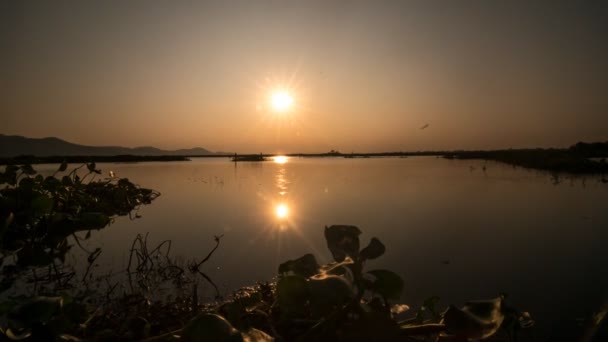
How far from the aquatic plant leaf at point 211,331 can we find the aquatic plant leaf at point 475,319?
0.60 metres

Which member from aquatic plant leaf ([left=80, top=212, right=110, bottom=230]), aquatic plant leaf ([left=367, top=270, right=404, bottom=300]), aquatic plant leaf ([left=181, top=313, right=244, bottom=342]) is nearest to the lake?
aquatic plant leaf ([left=80, top=212, right=110, bottom=230])

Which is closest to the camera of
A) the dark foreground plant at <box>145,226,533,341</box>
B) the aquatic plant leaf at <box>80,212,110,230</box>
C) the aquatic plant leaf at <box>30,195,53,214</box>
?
the dark foreground plant at <box>145,226,533,341</box>

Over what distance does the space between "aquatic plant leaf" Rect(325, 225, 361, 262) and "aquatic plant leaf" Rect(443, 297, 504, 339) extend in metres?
0.34

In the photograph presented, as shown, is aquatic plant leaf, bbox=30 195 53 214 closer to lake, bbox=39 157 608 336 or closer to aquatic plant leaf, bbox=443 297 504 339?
aquatic plant leaf, bbox=443 297 504 339

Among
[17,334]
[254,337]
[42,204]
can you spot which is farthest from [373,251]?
[42,204]

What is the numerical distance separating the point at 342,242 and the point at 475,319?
46 cm

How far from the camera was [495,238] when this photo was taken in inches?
352

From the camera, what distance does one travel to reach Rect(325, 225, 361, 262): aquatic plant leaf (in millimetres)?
1130

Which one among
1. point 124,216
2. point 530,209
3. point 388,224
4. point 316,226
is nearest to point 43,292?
point 316,226

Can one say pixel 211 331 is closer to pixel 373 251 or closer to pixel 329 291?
pixel 329 291

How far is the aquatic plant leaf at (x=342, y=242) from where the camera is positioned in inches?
44.5

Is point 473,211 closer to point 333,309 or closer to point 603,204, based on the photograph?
point 603,204

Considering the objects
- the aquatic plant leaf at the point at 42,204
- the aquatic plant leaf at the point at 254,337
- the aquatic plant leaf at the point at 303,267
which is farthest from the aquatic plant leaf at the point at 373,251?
the aquatic plant leaf at the point at 42,204

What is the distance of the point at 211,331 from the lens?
2.47 feet
